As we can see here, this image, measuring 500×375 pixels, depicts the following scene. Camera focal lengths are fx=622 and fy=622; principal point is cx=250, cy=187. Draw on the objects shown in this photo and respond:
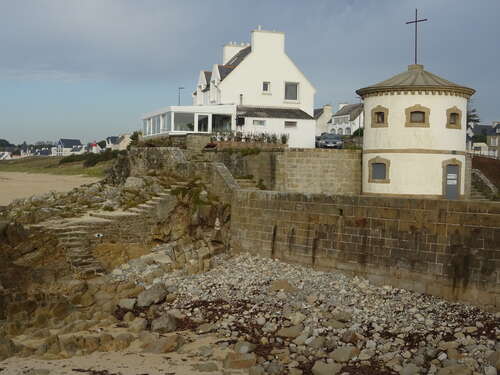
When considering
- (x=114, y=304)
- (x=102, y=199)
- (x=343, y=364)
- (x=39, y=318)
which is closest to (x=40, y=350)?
(x=39, y=318)

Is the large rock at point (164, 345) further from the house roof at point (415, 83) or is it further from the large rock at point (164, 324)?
the house roof at point (415, 83)

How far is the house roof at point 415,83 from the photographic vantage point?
842 inches

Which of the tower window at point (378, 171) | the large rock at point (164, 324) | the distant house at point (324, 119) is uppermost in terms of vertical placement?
the distant house at point (324, 119)

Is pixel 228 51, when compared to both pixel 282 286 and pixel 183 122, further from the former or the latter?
pixel 282 286

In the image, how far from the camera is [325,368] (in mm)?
10430

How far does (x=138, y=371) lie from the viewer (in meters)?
11.1

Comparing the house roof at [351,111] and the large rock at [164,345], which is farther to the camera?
the house roof at [351,111]

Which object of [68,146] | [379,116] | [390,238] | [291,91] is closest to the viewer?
[390,238]

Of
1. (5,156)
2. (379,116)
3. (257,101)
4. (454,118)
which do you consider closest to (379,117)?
(379,116)

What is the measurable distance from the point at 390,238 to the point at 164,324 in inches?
217

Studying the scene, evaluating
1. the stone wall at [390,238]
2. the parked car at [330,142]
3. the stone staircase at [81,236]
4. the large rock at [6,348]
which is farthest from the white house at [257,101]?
the large rock at [6,348]

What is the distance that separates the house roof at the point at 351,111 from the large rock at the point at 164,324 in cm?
5257

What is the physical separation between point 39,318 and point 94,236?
493cm

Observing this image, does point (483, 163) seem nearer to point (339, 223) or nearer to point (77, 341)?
point (339, 223)
